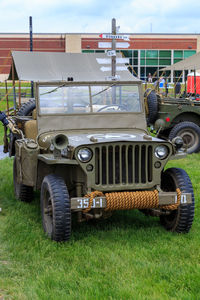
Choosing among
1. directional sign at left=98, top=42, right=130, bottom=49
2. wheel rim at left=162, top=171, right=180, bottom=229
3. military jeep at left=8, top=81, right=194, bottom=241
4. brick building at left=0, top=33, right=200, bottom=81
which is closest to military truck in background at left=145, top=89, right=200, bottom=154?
directional sign at left=98, top=42, right=130, bottom=49

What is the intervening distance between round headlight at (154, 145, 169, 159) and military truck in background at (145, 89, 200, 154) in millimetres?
6292

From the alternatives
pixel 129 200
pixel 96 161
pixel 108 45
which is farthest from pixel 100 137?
pixel 108 45

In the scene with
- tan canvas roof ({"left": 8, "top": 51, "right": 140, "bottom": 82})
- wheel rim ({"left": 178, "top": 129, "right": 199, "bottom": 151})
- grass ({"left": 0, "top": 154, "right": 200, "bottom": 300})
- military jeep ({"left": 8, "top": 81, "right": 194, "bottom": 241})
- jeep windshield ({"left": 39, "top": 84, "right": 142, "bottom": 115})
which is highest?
tan canvas roof ({"left": 8, "top": 51, "right": 140, "bottom": 82})

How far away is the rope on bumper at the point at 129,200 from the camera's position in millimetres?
4766

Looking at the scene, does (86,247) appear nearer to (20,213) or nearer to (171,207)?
(171,207)

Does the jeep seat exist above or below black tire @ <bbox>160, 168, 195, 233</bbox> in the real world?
above

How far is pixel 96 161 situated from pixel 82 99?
4.71 feet

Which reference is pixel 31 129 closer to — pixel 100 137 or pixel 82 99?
pixel 82 99

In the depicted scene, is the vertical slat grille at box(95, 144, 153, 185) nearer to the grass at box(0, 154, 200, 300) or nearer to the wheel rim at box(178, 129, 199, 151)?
the grass at box(0, 154, 200, 300)

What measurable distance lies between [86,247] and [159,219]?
1.46 meters

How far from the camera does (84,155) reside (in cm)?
481

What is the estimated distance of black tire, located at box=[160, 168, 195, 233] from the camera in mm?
5051

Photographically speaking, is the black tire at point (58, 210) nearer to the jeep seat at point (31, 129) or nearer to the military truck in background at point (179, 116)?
the jeep seat at point (31, 129)

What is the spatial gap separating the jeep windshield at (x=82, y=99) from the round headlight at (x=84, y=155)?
4.30 feet
